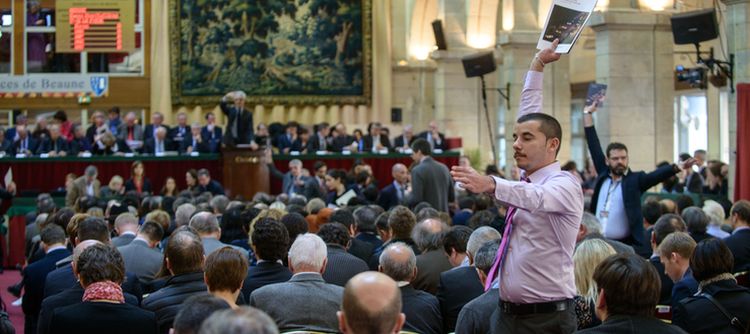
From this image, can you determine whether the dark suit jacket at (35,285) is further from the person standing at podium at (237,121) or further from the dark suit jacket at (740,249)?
the person standing at podium at (237,121)

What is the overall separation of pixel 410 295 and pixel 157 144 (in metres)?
13.3

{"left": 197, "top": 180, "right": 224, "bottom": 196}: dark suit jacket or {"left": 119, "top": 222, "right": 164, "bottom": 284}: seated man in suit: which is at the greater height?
{"left": 197, "top": 180, "right": 224, "bottom": 196}: dark suit jacket

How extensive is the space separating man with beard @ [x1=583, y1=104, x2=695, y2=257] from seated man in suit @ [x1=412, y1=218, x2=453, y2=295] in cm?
185

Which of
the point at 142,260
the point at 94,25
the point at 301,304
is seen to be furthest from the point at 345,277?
the point at 94,25

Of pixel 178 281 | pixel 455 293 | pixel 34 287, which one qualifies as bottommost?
pixel 34 287

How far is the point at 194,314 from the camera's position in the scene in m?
3.30

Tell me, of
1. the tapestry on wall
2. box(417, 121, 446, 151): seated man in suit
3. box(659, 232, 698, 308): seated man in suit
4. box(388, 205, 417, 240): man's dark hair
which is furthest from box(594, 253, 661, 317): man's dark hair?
the tapestry on wall

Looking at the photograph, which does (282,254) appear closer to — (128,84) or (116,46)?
(116,46)

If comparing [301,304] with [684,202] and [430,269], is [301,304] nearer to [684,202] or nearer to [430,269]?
[430,269]

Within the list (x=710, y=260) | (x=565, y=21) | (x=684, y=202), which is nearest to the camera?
(x=565, y=21)

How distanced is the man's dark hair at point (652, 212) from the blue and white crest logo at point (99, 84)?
1371 cm

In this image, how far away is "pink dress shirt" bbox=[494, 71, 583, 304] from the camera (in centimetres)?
424

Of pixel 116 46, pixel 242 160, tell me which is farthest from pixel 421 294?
pixel 116 46

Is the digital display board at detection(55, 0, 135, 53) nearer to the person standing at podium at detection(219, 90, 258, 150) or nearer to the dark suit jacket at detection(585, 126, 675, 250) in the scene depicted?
the person standing at podium at detection(219, 90, 258, 150)
